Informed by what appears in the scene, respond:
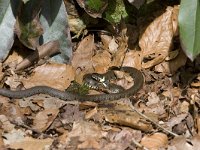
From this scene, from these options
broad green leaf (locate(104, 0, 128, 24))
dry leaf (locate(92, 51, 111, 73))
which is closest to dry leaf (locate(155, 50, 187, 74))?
dry leaf (locate(92, 51, 111, 73))

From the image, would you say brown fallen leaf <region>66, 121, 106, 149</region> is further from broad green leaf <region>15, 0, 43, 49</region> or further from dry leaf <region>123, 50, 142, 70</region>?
dry leaf <region>123, 50, 142, 70</region>

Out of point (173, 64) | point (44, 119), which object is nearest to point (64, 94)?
point (44, 119)

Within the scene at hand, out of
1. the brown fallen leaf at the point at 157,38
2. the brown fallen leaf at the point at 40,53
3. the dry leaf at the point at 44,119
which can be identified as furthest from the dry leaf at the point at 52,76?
the brown fallen leaf at the point at 157,38

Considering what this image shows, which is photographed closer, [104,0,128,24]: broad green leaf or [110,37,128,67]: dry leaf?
[104,0,128,24]: broad green leaf

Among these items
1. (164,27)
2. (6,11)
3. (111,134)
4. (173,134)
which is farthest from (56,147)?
(164,27)

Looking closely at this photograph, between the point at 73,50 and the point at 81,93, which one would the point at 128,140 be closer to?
the point at 81,93

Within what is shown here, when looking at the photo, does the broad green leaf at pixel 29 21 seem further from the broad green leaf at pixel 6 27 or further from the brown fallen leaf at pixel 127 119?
the brown fallen leaf at pixel 127 119

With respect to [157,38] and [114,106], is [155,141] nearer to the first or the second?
[114,106]
